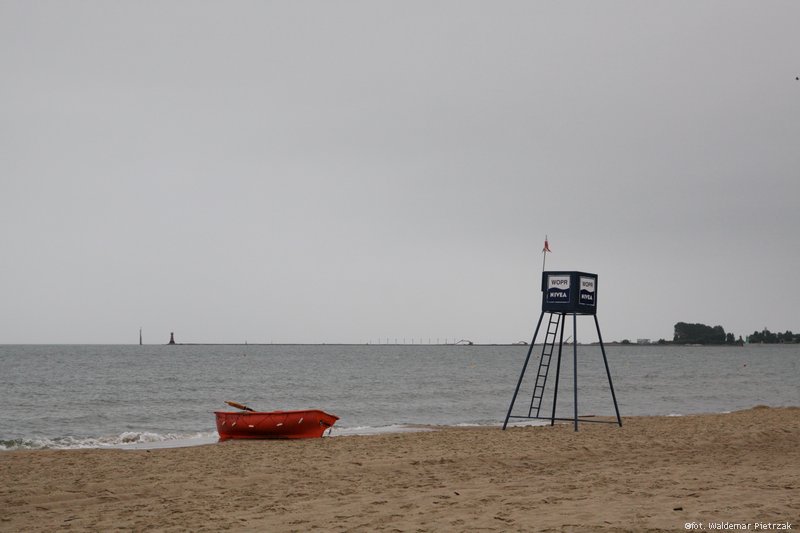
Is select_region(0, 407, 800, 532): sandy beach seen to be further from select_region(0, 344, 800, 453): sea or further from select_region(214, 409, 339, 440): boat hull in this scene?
select_region(0, 344, 800, 453): sea

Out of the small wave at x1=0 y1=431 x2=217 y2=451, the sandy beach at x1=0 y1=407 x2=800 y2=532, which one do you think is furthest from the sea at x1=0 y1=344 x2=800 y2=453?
the sandy beach at x1=0 y1=407 x2=800 y2=532

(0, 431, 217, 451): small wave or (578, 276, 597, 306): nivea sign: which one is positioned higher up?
(578, 276, 597, 306): nivea sign

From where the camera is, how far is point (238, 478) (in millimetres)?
15430

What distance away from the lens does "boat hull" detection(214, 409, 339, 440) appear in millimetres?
23469

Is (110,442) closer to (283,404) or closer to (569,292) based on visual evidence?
(569,292)

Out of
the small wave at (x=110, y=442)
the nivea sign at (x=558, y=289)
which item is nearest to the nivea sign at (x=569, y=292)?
the nivea sign at (x=558, y=289)

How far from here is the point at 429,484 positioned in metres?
14.2

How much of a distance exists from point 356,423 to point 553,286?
1357 centimetres

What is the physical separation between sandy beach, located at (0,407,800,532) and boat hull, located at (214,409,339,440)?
2.90 feet

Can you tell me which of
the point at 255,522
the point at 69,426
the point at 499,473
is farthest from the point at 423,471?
the point at 69,426

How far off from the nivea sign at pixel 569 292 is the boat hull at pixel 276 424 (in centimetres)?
779

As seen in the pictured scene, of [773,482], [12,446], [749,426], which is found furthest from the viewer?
[12,446]

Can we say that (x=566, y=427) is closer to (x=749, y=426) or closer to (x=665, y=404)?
(x=749, y=426)

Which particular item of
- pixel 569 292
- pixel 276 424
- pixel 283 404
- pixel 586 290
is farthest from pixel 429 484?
pixel 283 404
